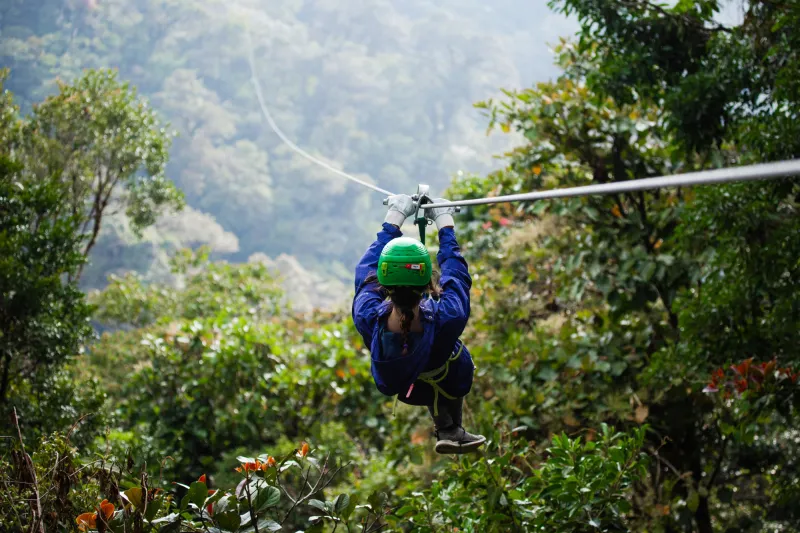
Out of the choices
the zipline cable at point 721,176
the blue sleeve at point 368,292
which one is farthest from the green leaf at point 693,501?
the zipline cable at point 721,176

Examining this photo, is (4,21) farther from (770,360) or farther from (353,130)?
(770,360)

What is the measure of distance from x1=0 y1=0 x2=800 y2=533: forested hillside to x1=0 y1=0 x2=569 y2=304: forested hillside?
3433 cm

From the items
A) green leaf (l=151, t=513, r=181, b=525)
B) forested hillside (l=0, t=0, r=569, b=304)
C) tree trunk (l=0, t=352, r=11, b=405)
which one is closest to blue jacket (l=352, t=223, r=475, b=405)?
green leaf (l=151, t=513, r=181, b=525)

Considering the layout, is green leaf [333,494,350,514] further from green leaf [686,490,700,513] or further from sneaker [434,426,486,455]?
green leaf [686,490,700,513]

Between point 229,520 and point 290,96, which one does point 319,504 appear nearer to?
point 229,520

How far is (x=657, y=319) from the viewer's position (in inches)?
210

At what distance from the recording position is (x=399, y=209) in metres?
2.56

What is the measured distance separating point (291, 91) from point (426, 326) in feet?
200

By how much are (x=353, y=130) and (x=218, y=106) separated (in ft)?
32.8

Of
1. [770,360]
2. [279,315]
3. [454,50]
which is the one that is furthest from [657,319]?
[454,50]

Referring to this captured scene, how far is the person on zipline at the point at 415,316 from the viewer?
7.34 feet

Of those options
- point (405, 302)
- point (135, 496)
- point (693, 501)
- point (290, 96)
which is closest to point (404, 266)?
point (405, 302)

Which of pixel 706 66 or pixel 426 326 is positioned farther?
pixel 706 66

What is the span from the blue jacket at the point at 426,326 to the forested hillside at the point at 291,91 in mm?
39694
